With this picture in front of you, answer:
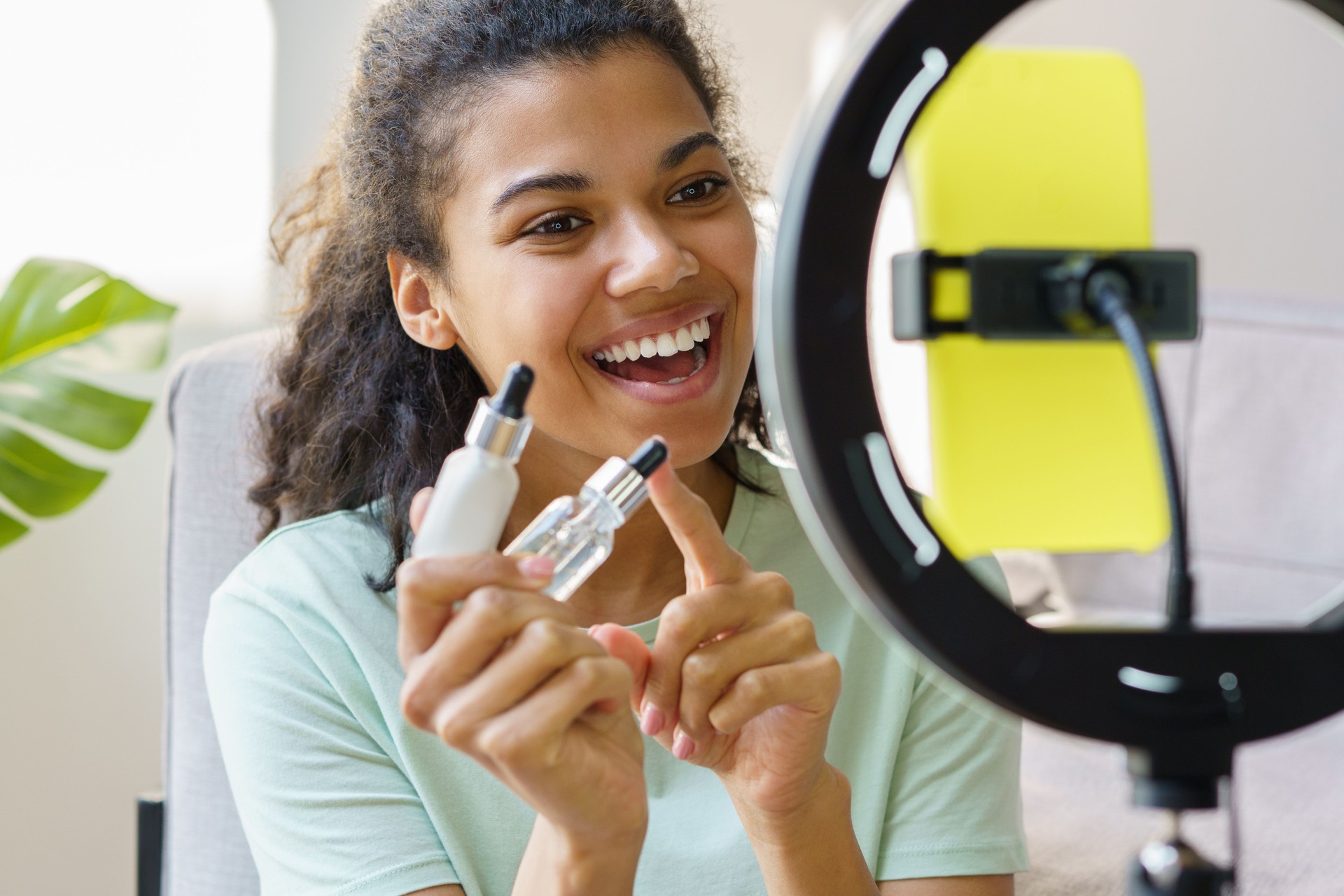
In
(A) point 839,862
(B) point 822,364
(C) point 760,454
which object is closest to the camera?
(B) point 822,364

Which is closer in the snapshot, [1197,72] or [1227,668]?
[1227,668]

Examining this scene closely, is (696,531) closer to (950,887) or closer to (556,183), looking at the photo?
(556,183)

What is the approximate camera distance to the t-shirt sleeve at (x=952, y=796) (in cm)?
93

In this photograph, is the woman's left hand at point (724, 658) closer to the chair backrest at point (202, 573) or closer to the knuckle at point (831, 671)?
the knuckle at point (831, 671)

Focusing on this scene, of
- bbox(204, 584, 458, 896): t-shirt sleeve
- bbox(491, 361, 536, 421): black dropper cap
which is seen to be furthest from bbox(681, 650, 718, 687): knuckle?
bbox(204, 584, 458, 896): t-shirt sleeve

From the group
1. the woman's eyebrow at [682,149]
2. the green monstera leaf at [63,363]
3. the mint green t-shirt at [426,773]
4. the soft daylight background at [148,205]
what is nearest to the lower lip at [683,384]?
the woman's eyebrow at [682,149]

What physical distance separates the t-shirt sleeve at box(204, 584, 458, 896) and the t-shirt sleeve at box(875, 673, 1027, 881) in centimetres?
35

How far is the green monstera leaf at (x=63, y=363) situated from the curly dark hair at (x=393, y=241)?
0.84ft

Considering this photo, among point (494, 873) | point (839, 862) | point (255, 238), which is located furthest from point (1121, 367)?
point (255, 238)

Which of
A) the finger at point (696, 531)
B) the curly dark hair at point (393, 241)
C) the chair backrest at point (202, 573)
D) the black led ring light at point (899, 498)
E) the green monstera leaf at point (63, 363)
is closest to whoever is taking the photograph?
the black led ring light at point (899, 498)

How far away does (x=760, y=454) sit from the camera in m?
1.17

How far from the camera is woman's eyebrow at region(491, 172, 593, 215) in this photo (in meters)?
0.86

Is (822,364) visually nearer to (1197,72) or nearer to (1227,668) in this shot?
(1227,668)

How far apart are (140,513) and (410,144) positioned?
128 cm
